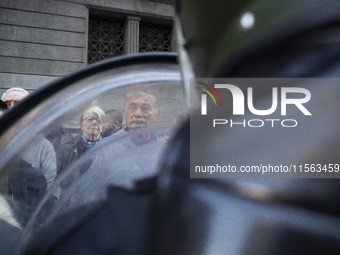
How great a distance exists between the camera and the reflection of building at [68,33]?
7836 mm

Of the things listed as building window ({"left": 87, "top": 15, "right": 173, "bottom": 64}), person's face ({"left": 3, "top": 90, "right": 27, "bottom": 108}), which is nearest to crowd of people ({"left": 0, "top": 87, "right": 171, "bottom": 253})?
person's face ({"left": 3, "top": 90, "right": 27, "bottom": 108})

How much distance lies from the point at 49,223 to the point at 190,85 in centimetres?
34

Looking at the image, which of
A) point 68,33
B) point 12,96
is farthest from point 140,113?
point 68,33

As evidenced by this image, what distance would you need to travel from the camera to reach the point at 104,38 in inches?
349

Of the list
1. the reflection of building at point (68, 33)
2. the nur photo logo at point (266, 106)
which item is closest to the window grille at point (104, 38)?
the reflection of building at point (68, 33)

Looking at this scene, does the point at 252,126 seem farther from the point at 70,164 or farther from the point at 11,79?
the point at 11,79

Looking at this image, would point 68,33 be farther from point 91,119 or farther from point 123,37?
point 91,119

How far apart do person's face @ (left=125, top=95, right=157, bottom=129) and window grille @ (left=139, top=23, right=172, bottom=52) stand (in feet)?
28.4

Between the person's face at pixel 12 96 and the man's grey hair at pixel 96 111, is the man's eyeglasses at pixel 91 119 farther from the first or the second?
the person's face at pixel 12 96

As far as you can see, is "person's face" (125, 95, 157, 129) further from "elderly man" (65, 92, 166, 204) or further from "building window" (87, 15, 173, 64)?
"building window" (87, 15, 173, 64)

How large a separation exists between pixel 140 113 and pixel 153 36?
8983 millimetres

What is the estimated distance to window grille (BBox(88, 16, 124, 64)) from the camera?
343 inches

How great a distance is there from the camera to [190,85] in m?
0.37

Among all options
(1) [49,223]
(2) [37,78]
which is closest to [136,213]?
(1) [49,223]
